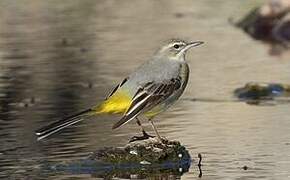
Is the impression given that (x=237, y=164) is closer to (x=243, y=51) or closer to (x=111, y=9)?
(x=243, y=51)

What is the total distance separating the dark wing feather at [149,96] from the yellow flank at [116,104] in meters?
0.08

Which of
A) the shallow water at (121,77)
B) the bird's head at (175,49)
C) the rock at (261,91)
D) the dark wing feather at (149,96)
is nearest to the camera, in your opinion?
the dark wing feather at (149,96)

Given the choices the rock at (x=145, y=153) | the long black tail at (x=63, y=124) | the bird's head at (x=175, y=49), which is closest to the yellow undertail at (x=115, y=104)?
the long black tail at (x=63, y=124)

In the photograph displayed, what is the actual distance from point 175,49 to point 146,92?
2.41 ft

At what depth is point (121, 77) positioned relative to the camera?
17281mm

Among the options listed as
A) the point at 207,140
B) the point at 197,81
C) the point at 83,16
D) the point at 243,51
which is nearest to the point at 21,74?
the point at 197,81

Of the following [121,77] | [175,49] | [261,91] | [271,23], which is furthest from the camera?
[271,23]

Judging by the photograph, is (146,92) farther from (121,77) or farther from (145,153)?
(121,77)

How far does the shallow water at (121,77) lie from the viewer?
38.2 ft

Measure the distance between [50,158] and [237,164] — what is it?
1.83 meters

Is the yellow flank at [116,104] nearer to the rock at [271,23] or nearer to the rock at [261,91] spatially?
the rock at [261,91]

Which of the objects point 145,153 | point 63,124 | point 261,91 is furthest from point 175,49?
point 261,91

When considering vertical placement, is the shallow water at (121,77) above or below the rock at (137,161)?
above

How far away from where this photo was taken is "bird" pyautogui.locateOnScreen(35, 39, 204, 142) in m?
10.8
